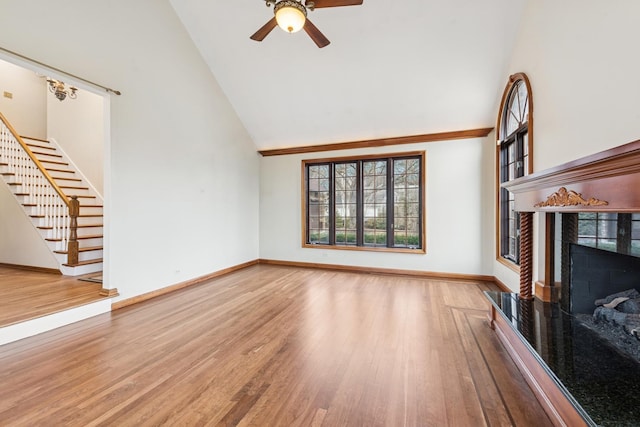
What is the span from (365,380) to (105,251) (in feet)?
10.7

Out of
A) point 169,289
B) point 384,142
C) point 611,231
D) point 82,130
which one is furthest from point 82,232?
point 611,231

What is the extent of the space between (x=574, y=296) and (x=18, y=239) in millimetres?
7592

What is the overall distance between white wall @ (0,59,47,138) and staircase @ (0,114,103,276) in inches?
57.7

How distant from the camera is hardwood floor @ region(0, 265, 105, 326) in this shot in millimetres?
2855

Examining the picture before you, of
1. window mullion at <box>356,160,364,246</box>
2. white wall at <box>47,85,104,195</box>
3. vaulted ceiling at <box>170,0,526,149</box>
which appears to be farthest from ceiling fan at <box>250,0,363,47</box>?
white wall at <box>47,85,104,195</box>

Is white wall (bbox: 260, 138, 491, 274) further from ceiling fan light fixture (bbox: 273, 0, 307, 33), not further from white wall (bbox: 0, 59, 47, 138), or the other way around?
white wall (bbox: 0, 59, 47, 138)

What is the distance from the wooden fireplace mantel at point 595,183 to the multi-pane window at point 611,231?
0.32m

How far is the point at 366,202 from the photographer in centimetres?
564

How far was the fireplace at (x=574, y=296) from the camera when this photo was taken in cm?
136

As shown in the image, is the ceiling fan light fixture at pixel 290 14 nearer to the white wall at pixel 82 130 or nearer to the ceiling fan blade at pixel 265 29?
the ceiling fan blade at pixel 265 29

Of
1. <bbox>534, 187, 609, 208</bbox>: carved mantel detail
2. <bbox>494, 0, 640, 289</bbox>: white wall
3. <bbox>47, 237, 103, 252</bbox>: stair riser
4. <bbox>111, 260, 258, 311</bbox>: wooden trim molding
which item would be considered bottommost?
<bbox>111, 260, 258, 311</bbox>: wooden trim molding

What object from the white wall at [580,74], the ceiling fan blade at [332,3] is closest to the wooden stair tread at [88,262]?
the ceiling fan blade at [332,3]

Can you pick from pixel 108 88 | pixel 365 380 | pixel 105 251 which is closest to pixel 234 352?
pixel 365 380

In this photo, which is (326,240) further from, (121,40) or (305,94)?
(121,40)
